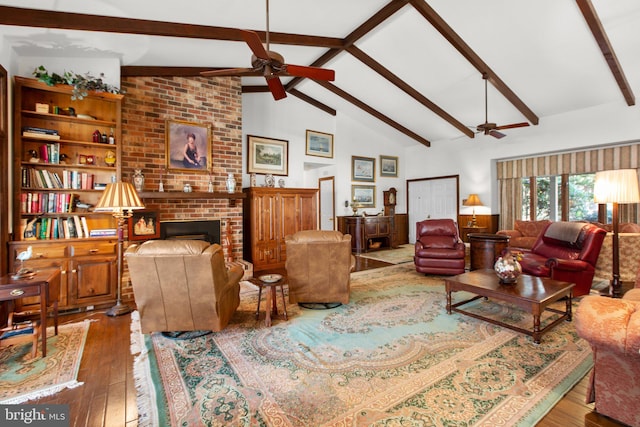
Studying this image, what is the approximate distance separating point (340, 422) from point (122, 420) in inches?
49.2

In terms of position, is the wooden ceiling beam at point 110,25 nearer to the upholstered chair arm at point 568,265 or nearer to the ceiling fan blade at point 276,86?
the ceiling fan blade at point 276,86

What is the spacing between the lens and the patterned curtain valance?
19.1 ft

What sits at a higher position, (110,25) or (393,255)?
(110,25)

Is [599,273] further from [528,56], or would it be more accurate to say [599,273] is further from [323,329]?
[323,329]

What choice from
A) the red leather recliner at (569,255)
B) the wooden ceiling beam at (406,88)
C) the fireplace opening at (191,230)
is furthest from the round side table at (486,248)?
the fireplace opening at (191,230)

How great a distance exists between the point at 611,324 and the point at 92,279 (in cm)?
466

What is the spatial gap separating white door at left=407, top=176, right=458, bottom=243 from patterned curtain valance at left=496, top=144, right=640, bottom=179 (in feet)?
4.20

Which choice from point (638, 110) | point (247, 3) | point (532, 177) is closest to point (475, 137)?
point (532, 177)

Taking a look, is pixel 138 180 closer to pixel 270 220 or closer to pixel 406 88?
pixel 270 220

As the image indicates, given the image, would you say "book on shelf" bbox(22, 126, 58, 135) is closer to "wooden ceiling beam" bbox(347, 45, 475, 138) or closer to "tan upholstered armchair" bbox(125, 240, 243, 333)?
"tan upholstered armchair" bbox(125, 240, 243, 333)

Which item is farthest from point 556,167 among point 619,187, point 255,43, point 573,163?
point 255,43

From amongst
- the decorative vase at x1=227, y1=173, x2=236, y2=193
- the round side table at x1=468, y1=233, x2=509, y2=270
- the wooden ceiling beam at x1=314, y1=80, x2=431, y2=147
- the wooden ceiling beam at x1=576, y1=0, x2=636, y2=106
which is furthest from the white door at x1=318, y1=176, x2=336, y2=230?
the wooden ceiling beam at x1=576, y1=0, x2=636, y2=106

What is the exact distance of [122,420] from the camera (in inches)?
68.5

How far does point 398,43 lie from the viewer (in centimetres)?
Result: 499
